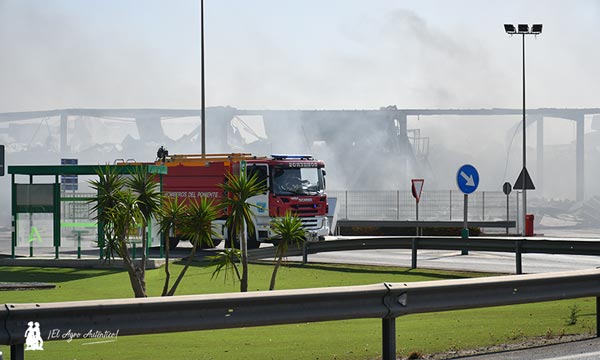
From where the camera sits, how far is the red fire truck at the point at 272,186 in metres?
28.8

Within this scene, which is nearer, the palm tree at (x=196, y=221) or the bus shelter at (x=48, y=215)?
the palm tree at (x=196, y=221)

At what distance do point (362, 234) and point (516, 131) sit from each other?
81.1 meters

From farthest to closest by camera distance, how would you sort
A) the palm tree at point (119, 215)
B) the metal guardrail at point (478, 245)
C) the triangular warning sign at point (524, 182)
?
the triangular warning sign at point (524, 182), the metal guardrail at point (478, 245), the palm tree at point (119, 215)

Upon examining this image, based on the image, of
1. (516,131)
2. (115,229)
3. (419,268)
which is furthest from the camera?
(516,131)

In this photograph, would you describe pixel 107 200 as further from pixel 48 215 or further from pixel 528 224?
pixel 528 224

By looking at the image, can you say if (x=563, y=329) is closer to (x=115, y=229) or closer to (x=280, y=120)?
(x=115, y=229)

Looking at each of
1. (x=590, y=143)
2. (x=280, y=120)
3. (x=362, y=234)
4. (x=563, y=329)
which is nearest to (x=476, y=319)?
(x=563, y=329)

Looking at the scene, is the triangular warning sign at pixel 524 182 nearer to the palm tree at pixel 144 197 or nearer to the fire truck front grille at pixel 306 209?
the fire truck front grille at pixel 306 209

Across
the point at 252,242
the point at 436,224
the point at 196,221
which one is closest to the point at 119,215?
the point at 196,221

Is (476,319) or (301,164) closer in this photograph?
(476,319)

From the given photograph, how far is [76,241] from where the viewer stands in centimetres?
2378

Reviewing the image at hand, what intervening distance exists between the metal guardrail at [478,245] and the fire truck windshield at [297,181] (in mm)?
5183

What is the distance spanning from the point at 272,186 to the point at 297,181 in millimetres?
783

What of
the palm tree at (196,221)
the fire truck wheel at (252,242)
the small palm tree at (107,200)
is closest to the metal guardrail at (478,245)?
the fire truck wheel at (252,242)
